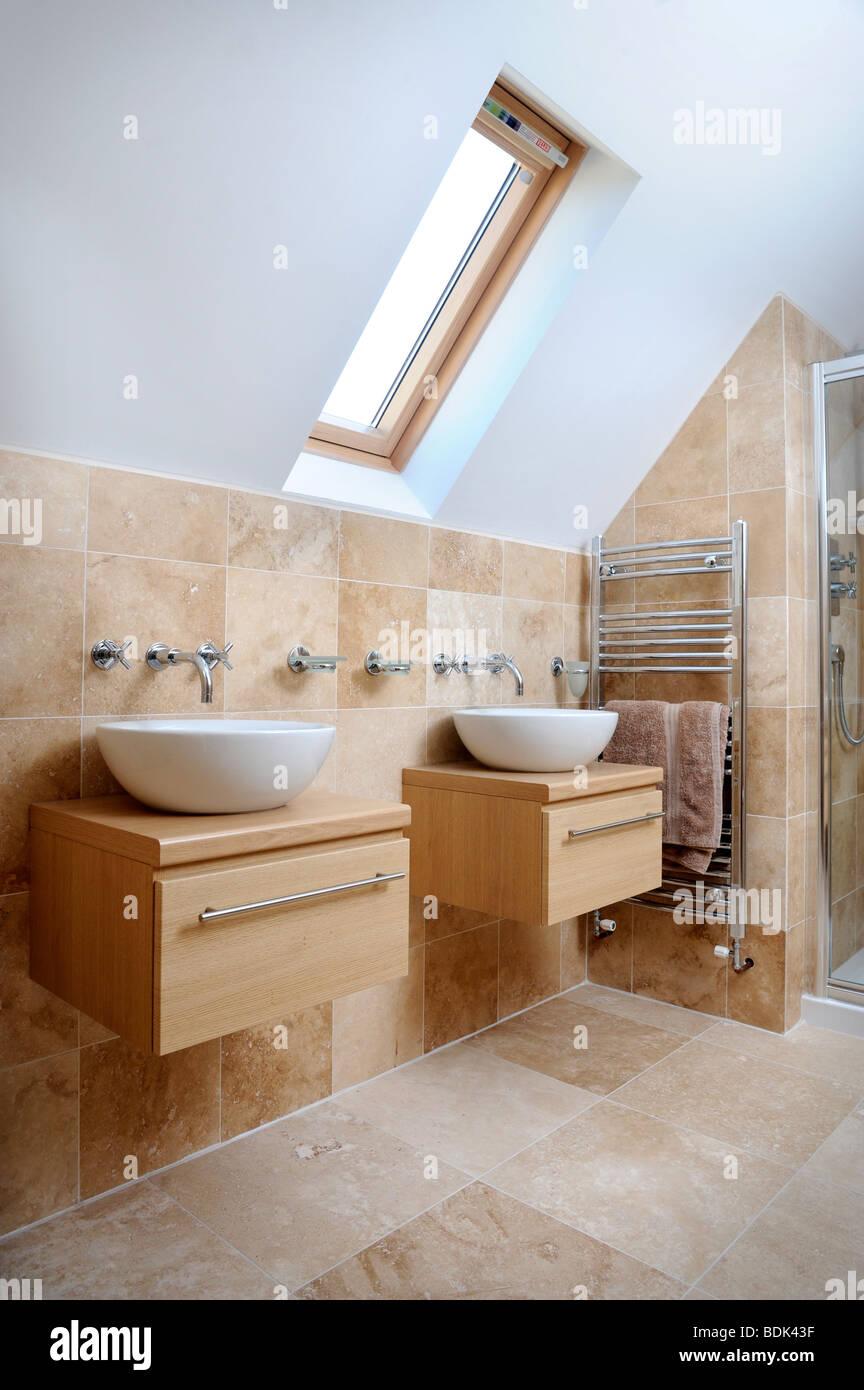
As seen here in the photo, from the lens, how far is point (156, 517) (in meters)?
1.78

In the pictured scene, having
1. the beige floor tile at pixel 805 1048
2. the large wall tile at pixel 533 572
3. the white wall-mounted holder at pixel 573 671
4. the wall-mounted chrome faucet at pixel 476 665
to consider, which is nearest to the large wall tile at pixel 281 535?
the wall-mounted chrome faucet at pixel 476 665

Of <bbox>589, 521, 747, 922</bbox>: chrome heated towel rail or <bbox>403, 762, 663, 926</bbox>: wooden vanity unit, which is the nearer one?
<bbox>403, 762, 663, 926</bbox>: wooden vanity unit

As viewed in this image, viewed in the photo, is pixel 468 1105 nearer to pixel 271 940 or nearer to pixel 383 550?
pixel 271 940

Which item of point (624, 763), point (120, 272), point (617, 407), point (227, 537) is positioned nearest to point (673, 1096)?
point (624, 763)

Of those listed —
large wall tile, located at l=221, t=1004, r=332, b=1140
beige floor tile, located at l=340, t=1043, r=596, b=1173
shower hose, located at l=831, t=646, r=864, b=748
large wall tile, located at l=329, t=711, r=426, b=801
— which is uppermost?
shower hose, located at l=831, t=646, r=864, b=748

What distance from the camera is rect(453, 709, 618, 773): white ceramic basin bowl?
6.87 feet

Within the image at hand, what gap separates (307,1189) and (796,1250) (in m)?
0.91

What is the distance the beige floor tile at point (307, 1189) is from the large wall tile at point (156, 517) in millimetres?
1255

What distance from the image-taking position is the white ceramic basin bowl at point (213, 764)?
1405mm

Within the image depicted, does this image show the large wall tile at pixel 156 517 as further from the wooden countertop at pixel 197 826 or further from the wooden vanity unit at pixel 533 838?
the wooden vanity unit at pixel 533 838

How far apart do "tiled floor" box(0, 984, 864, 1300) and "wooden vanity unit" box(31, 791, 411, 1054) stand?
1.44 feet

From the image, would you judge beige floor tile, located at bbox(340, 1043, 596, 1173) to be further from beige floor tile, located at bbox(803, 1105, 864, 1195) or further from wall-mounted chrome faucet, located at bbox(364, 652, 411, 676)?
wall-mounted chrome faucet, located at bbox(364, 652, 411, 676)

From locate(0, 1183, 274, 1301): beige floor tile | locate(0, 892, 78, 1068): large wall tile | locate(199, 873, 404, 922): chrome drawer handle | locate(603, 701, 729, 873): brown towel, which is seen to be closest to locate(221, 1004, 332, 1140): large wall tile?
locate(0, 1183, 274, 1301): beige floor tile

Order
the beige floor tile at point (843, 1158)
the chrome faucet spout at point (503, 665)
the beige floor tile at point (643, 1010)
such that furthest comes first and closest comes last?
the beige floor tile at point (643, 1010) < the chrome faucet spout at point (503, 665) < the beige floor tile at point (843, 1158)
